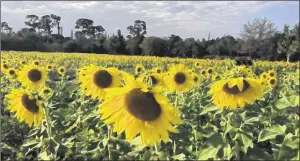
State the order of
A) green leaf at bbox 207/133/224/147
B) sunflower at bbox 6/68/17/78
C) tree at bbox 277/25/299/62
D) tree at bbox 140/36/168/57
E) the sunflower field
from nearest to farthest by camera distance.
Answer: the sunflower field < green leaf at bbox 207/133/224/147 < sunflower at bbox 6/68/17/78 < tree at bbox 140/36/168/57 < tree at bbox 277/25/299/62

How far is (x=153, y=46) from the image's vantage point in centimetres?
3103

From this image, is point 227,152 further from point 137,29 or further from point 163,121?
point 137,29

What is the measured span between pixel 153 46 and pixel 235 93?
94.0 feet

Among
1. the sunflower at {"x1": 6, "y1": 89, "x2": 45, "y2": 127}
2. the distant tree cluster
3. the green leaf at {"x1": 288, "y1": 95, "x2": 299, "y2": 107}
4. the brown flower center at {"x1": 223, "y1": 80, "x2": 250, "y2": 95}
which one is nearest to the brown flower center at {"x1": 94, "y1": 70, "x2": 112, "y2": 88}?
the sunflower at {"x1": 6, "y1": 89, "x2": 45, "y2": 127}

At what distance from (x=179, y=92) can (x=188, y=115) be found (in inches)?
26.1

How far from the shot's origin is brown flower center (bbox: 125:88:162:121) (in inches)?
73.9

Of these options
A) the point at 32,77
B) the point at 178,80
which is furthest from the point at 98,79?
the point at 32,77

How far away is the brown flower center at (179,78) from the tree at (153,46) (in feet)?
85.4

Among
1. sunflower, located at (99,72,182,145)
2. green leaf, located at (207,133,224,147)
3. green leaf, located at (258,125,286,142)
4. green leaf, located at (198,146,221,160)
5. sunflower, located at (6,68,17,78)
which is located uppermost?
sunflower, located at (99,72,182,145)

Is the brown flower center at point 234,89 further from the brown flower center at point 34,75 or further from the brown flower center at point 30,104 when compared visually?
the brown flower center at point 34,75

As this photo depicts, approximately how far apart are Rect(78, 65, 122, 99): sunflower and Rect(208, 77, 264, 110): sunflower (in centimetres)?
66

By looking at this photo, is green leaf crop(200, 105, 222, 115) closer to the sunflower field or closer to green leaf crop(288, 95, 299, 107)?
the sunflower field

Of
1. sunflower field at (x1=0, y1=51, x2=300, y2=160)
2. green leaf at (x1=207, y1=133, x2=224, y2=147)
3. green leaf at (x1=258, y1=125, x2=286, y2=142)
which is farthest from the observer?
green leaf at (x1=207, y1=133, x2=224, y2=147)

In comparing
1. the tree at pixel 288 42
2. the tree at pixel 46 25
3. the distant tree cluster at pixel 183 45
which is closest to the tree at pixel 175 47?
the distant tree cluster at pixel 183 45
